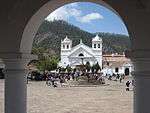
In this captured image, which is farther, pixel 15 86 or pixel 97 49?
pixel 97 49

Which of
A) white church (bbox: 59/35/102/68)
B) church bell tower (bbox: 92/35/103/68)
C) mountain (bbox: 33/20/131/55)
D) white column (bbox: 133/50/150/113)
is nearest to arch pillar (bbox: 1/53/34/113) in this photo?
white column (bbox: 133/50/150/113)

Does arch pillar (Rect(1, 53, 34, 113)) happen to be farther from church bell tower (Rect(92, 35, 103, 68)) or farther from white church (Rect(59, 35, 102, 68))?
church bell tower (Rect(92, 35, 103, 68))

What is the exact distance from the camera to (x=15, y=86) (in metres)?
5.66

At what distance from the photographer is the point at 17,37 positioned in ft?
17.9

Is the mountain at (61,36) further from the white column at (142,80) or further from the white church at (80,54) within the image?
the white column at (142,80)

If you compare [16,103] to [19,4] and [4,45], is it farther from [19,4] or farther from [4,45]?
[19,4]

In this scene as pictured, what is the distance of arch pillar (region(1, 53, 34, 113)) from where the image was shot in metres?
5.62

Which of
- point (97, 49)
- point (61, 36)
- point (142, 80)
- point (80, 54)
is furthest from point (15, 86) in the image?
point (61, 36)

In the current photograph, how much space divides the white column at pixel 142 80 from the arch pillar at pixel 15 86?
1.57 m

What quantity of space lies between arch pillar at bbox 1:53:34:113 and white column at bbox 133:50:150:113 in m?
1.57

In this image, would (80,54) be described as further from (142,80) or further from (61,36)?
(142,80)

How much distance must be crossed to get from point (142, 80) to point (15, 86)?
1.77 meters

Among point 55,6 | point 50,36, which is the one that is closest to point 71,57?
point 50,36

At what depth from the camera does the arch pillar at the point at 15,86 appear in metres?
5.62
